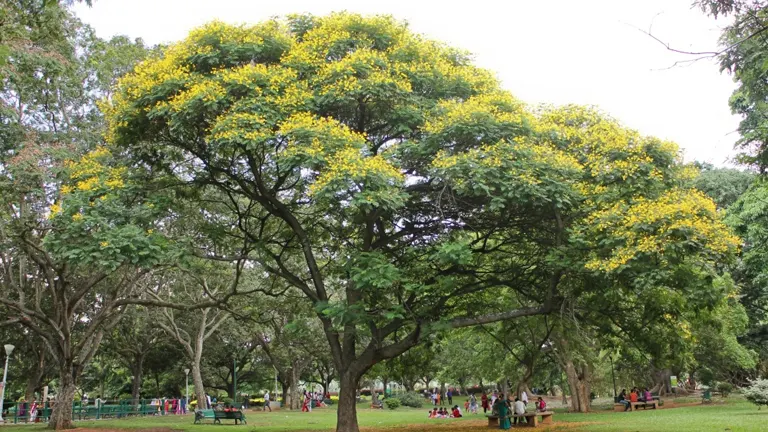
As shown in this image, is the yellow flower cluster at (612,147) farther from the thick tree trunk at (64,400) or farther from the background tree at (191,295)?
the thick tree trunk at (64,400)

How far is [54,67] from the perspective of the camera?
14.8 metres

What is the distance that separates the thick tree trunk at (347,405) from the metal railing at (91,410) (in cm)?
1477

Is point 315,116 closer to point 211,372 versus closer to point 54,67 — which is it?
point 54,67

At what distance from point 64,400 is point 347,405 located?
1172 cm

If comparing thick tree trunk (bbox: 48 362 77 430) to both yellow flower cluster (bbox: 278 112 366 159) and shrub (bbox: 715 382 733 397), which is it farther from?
shrub (bbox: 715 382 733 397)

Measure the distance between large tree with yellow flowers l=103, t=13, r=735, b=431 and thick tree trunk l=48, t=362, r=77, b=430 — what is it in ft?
32.9

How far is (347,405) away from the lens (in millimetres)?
14672

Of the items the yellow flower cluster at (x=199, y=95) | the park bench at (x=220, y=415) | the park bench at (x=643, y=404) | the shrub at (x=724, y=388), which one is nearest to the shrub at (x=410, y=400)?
the park bench at (x=643, y=404)

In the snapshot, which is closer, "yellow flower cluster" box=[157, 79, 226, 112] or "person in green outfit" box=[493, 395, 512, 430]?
"yellow flower cluster" box=[157, 79, 226, 112]

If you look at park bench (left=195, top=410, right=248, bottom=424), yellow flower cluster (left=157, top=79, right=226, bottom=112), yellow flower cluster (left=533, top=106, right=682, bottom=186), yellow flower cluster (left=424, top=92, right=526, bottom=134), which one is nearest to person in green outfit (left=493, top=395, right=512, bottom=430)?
yellow flower cluster (left=533, top=106, right=682, bottom=186)

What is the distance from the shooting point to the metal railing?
27447 mm

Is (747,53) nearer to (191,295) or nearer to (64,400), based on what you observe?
(64,400)

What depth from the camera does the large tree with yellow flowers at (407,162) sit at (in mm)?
11039

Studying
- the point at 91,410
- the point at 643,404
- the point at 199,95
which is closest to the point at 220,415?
the point at 91,410
